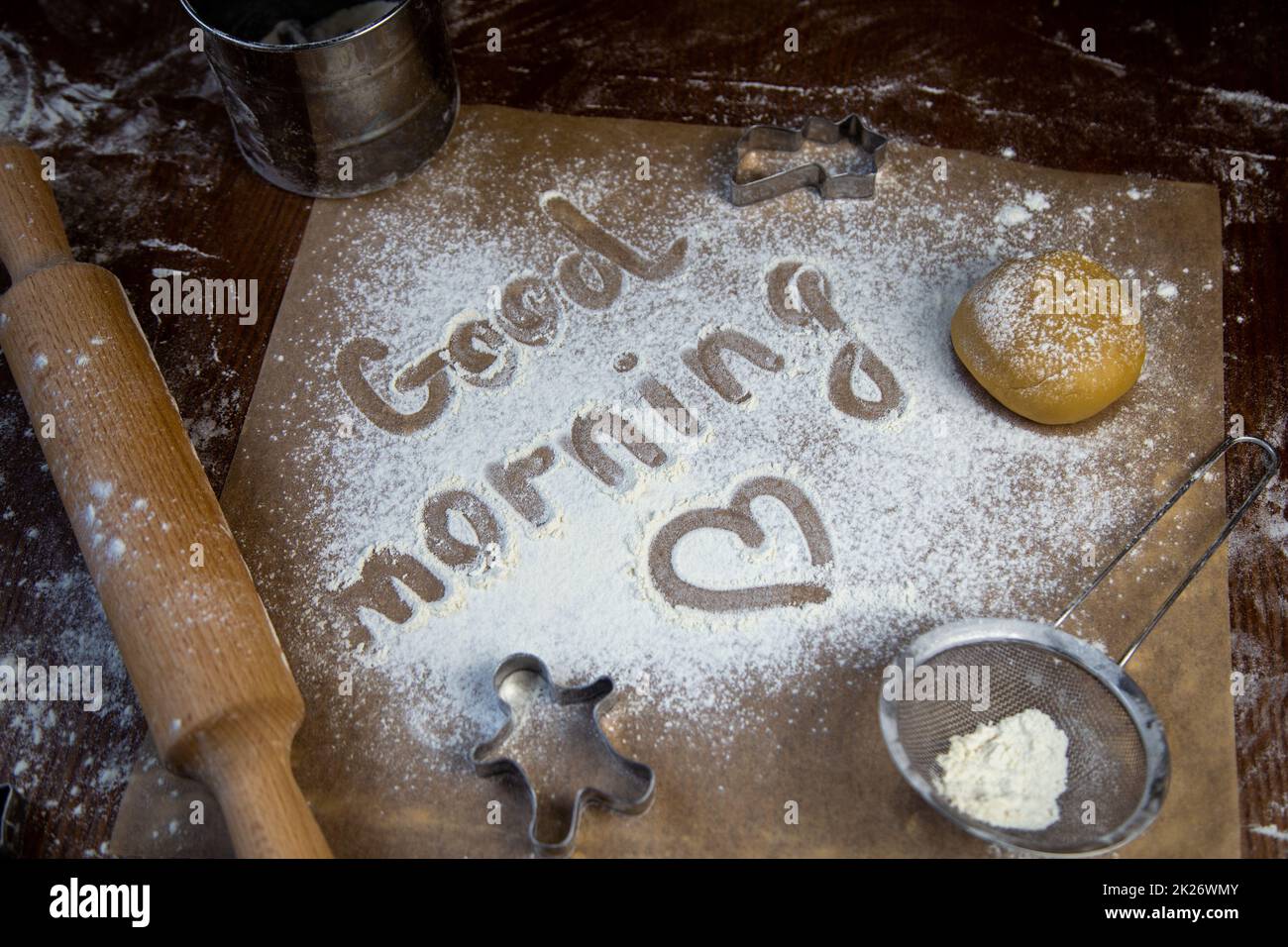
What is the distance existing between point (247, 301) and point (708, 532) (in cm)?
85

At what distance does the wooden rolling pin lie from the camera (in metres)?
1.21

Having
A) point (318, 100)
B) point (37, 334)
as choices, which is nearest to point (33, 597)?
point (37, 334)

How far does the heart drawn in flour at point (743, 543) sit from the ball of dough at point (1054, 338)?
34 centimetres

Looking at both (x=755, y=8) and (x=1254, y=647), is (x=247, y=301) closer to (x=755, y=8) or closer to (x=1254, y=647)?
(x=755, y=8)

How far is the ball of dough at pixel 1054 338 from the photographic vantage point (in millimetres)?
1467

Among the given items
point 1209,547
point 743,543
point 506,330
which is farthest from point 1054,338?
point 506,330

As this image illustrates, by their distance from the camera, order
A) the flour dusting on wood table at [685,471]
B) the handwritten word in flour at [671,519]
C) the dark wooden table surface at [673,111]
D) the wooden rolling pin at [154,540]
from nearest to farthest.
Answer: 1. the wooden rolling pin at [154,540]
2. the flour dusting on wood table at [685,471]
3. the handwritten word in flour at [671,519]
4. the dark wooden table surface at [673,111]

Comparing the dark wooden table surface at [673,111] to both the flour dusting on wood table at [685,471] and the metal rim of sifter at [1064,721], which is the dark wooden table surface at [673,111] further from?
the metal rim of sifter at [1064,721]

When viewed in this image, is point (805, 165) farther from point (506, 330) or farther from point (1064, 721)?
point (1064, 721)

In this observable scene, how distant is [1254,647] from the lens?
1.41 m

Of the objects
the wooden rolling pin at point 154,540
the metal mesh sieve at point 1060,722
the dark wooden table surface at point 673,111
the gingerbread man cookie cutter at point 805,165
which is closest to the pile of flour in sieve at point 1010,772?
the metal mesh sieve at point 1060,722

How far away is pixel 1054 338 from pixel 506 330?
816mm

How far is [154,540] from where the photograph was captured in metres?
1.30

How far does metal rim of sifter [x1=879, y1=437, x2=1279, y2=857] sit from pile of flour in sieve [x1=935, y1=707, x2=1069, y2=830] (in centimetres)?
1
